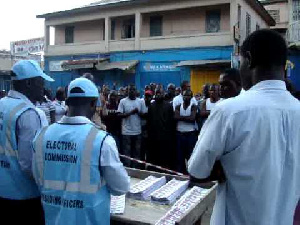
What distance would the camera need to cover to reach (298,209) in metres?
1.89

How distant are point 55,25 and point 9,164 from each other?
22.5 m

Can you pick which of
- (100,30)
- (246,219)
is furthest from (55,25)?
(246,219)

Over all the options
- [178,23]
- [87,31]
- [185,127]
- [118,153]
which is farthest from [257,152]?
[87,31]

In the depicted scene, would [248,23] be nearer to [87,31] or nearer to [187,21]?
[187,21]

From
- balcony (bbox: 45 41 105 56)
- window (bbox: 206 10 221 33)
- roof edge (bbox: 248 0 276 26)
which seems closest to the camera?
window (bbox: 206 10 221 33)

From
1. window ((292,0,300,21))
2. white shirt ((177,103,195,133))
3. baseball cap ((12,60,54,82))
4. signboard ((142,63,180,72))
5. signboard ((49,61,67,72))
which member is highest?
window ((292,0,300,21))

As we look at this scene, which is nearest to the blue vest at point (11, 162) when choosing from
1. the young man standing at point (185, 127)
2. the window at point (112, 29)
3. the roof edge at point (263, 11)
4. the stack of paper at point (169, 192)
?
the stack of paper at point (169, 192)

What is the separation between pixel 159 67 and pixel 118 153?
17090 millimetres

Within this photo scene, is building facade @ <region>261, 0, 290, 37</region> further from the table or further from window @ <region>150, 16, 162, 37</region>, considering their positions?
the table

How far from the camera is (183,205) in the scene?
9.01ft

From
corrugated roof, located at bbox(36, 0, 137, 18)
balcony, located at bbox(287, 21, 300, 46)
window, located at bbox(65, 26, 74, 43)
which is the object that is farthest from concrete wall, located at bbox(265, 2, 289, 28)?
window, located at bbox(65, 26, 74, 43)

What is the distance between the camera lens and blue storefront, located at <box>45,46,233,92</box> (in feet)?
59.4

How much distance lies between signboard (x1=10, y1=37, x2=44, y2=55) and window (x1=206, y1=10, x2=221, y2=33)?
13.5 m

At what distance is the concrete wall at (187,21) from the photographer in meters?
18.7
